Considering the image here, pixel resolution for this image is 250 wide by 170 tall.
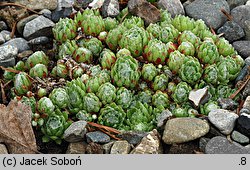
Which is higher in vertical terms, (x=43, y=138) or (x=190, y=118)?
(x=190, y=118)

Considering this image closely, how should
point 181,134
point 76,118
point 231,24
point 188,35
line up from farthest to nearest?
point 231,24
point 188,35
point 76,118
point 181,134

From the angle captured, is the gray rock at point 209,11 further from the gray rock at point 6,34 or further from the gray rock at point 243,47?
the gray rock at point 6,34

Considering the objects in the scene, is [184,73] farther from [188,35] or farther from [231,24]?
[231,24]

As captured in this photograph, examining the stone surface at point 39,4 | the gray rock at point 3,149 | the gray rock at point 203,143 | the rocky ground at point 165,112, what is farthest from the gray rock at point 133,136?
the stone surface at point 39,4

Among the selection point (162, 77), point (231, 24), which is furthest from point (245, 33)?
point (162, 77)

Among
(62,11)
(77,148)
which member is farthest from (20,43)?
(77,148)

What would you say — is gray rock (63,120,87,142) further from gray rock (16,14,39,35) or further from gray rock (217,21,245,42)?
gray rock (217,21,245,42)

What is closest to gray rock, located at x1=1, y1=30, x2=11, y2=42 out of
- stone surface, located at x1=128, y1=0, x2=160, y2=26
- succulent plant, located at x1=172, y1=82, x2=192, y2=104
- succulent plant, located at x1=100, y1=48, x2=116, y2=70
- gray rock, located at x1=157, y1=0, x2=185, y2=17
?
succulent plant, located at x1=100, y1=48, x2=116, y2=70

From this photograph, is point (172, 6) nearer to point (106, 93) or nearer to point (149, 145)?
point (106, 93)
